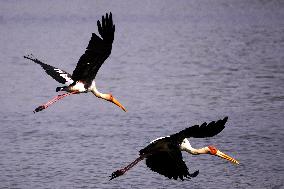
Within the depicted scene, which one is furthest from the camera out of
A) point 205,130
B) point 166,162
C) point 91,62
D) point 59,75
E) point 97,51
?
point 59,75

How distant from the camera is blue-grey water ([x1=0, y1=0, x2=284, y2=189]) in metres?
14.8

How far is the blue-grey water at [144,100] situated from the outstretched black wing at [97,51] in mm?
1750

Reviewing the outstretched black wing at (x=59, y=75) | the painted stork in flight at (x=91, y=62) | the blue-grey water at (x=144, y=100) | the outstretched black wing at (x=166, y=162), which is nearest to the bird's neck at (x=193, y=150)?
the outstretched black wing at (x=166, y=162)

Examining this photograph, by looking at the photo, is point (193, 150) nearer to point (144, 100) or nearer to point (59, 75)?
point (59, 75)

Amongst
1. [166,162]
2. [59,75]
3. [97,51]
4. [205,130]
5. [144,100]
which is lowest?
[166,162]

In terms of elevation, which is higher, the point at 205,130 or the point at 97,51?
the point at 97,51

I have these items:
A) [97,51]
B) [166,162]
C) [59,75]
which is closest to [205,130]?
[166,162]

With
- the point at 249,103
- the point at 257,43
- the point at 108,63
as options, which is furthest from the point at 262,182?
the point at 257,43

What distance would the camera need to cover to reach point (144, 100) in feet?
70.9

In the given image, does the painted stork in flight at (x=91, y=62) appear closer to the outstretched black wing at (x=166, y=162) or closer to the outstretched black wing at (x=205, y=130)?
the outstretched black wing at (x=166, y=162)

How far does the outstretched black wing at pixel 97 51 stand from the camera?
43.3 feet

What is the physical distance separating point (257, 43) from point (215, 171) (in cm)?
1965

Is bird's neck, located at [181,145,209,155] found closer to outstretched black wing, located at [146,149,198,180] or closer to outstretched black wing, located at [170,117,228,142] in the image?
outstretched black wing, located at [146,149,198,180]

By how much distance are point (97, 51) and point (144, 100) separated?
26.6 ft
